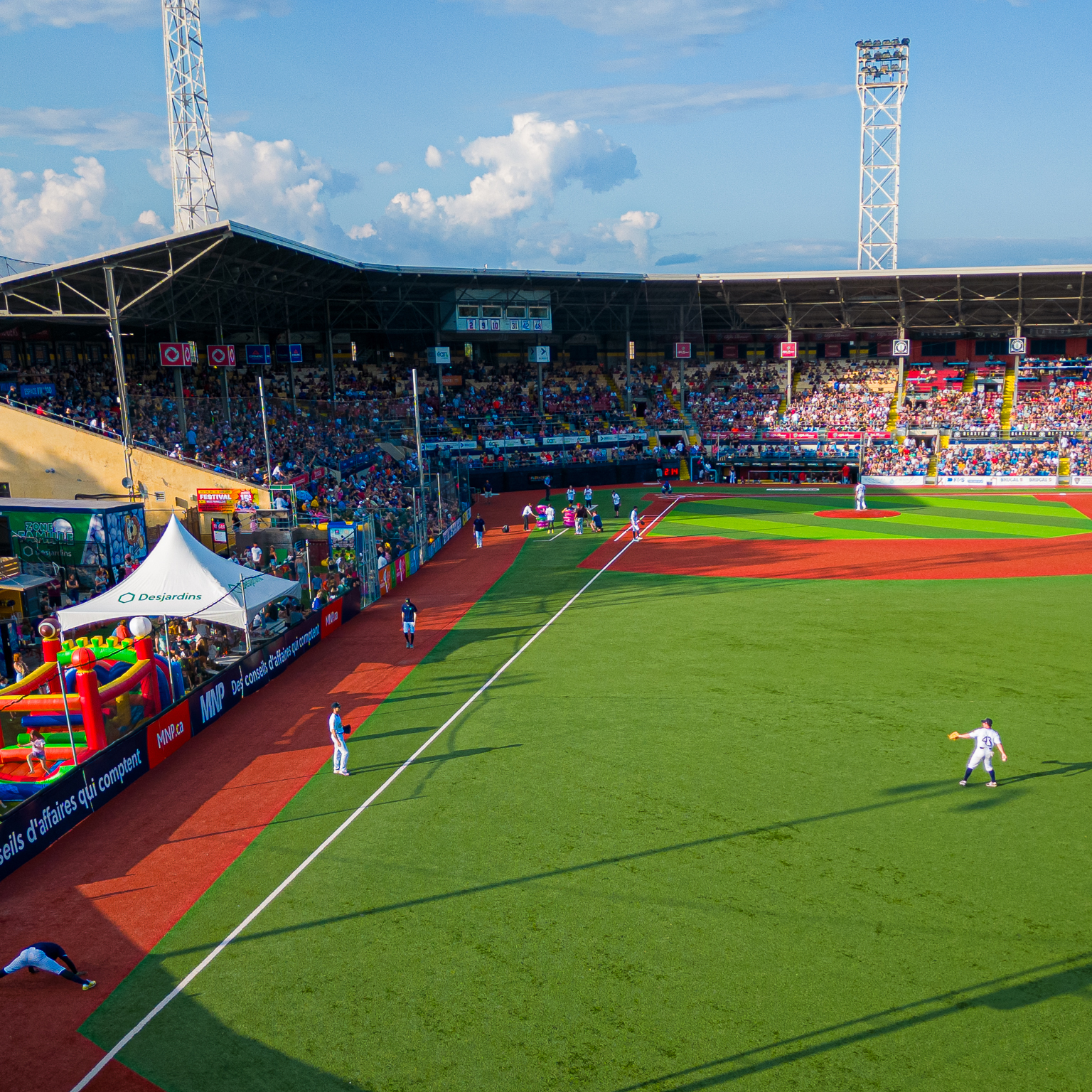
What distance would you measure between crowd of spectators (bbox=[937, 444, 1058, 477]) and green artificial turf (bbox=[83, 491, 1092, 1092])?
41.0 meters

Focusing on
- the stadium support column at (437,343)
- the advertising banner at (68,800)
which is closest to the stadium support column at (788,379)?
the stadium support column at (437,343)

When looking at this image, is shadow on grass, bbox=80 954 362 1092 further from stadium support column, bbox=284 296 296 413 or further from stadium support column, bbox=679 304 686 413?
stadium support column, bbox=679 304 686 413

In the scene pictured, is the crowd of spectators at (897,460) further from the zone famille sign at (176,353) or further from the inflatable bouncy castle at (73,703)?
the inflatable bouncy castle at (73,703)

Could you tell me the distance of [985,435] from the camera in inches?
2372

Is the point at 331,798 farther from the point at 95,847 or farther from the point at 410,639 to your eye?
the point at 410,639

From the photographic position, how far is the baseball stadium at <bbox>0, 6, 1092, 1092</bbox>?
9414 mm

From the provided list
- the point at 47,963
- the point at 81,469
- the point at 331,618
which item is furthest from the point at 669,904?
the point at 81,469

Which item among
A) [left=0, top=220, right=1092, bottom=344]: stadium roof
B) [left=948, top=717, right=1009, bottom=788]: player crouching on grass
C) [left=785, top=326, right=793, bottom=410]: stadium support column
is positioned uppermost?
[left=0, top=220, right=1092, bottom=344]: stadium roof

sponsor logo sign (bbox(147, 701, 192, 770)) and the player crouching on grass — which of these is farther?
sponsor logo sign (bbox(147, 701, 192, 770))

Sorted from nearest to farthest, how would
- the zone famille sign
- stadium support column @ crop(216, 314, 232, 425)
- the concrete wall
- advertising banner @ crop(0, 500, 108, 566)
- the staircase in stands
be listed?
advertising banner @ crop(0, 500, 108, 566)
the concrete wall
the zone famille sign
stadium support column @ crop(216, 314, 232, 425)
the staircase in stands

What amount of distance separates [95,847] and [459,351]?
→ 55213 millimetres

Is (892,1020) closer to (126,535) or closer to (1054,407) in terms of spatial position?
(126,535)

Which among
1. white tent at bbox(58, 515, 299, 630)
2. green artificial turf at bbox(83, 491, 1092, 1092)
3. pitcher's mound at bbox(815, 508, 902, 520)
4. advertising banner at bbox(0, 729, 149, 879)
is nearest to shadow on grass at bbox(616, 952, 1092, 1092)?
green artificial turf at bbox(83, 491, 1092, 1092)

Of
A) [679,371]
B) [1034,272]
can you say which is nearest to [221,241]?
[679,371]
